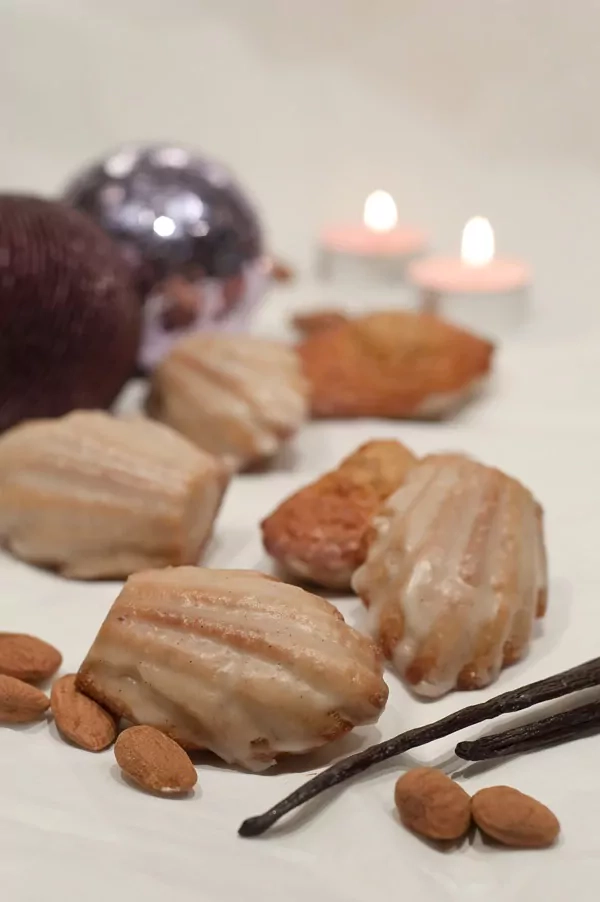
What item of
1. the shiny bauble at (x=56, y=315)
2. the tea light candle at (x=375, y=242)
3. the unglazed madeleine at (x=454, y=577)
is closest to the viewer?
the unglazed madeleine at (x=454, y=577)

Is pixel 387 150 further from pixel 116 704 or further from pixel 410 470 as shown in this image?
pixel 116 704

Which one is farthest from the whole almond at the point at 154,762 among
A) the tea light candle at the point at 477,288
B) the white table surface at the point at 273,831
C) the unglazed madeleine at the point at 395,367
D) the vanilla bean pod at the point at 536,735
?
the tea light candle at the point at 477,288

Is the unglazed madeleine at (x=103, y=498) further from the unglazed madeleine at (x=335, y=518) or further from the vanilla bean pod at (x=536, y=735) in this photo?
the vanilla bean pod at (x=536, y=735)

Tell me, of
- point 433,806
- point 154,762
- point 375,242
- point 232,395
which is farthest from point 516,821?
point 375,242

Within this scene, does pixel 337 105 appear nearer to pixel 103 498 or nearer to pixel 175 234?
pixel 175 234

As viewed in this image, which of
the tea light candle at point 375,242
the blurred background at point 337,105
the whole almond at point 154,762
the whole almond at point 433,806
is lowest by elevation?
the whole almond at point 154,762

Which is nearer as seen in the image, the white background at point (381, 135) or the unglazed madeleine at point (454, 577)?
the unglazed madeleine at point (454, 577)

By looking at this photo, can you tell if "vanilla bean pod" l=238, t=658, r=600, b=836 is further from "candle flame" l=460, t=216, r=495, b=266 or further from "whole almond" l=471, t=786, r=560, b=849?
"candle flame" l=460, t=216, r=495, b=266
